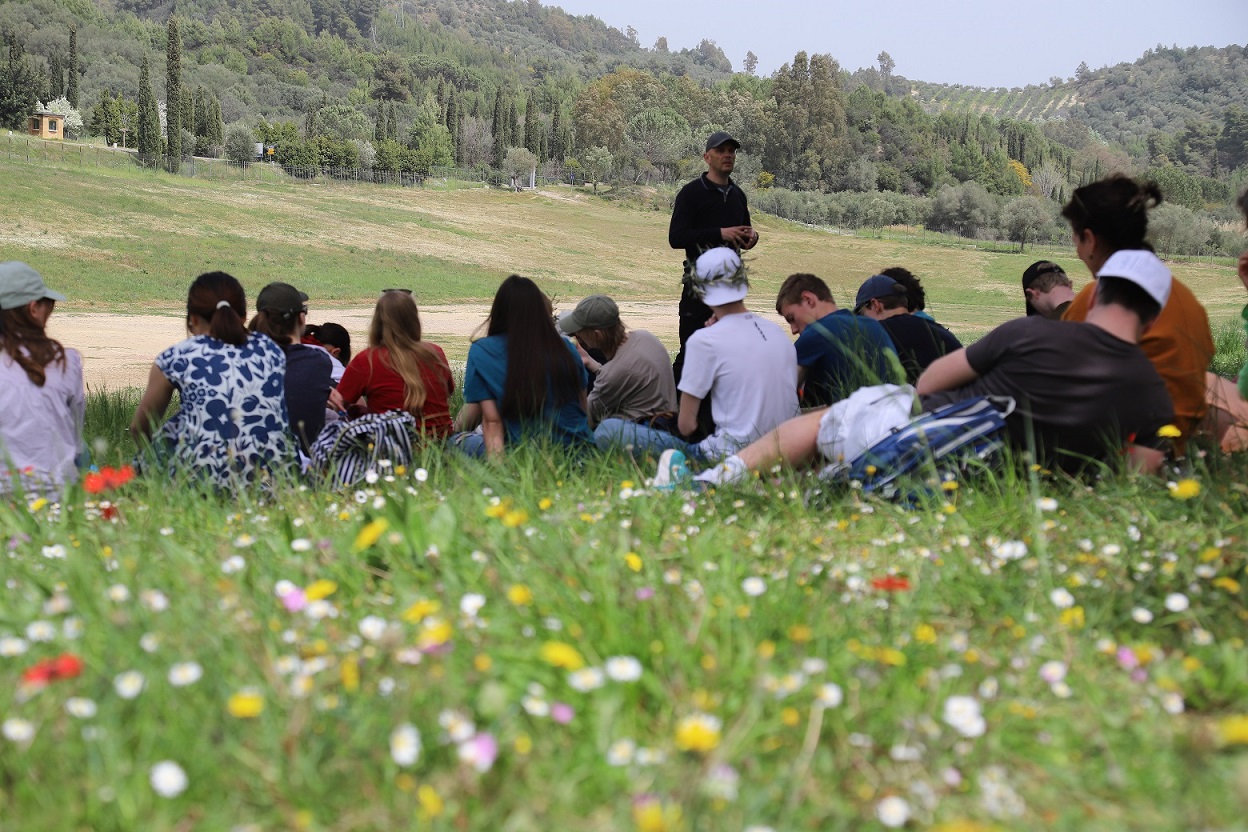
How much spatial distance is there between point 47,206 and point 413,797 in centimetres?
4805

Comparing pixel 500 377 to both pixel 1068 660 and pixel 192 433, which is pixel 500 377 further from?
pixel 1068 660

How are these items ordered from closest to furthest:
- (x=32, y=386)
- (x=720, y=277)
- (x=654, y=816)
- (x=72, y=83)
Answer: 1. (x=654, y=816)
2. (x=32, y=386)
3. (x=720, y=277)
4. (x=72, y=83)

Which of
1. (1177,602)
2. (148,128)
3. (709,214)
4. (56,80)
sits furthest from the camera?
(56,80)

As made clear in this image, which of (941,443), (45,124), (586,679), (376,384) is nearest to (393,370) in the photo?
(376,384)

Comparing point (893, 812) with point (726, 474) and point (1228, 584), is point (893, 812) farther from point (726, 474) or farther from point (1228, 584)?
point (726, 474)

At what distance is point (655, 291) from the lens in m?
48.4

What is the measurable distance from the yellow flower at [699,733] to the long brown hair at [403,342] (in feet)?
12.3

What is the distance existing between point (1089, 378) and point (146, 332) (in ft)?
74.4

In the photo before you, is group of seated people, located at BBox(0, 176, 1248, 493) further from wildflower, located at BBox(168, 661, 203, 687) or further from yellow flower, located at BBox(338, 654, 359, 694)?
yellow flower, located at BBox(338, 654, 359, 694)

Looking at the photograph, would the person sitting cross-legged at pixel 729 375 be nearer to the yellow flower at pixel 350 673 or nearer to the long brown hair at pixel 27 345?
the long brown hair at pixel 27 345

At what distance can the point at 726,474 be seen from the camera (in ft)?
13.0

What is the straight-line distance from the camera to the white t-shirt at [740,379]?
498cm

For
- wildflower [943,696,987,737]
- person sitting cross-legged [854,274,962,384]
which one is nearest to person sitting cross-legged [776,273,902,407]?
person sitting cross-legged [854,274,962,384]

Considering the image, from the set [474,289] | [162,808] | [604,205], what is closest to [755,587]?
→ [162,808]
